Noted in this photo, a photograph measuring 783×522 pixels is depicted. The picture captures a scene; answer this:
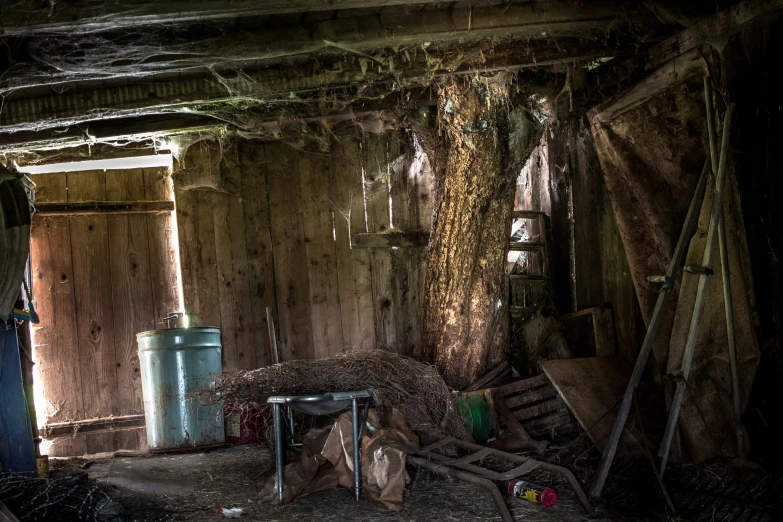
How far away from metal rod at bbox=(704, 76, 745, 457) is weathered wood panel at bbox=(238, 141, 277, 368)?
4.14 meters

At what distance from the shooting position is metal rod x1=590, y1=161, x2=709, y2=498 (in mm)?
3832

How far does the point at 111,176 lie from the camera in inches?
266

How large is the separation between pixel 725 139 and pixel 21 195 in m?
4.43

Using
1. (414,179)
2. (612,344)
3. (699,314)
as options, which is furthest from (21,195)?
(612,344)

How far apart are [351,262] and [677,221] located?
A: 3.19 metres

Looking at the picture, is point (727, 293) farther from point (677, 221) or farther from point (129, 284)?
point (129, 284)

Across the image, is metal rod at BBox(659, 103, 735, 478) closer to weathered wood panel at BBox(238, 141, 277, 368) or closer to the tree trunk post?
the tree trunk post

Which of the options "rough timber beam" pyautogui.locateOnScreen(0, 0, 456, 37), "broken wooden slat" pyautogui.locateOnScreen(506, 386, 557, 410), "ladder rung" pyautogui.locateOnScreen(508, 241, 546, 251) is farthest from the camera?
"ladder rung" pyautogui.locateOnScreen(508, 241, 546, 251)

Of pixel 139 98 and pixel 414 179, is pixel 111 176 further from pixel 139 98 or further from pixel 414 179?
pixel 414 179

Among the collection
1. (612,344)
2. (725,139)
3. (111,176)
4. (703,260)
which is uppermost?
(111,176)

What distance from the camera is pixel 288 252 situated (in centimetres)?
686

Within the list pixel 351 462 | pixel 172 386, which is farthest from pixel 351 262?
pixel 351 462

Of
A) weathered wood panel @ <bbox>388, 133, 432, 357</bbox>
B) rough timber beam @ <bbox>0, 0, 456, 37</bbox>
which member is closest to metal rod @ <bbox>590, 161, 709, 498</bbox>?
rough timber beam @ <bbox>0, 0, 456, 37</bbox>

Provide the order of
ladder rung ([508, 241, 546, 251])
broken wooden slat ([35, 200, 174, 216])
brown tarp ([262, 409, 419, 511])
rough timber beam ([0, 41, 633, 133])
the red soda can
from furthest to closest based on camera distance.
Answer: ladder rung ([508, 241, 546, 251]) < broken wooden slat ([35, 200, 174, 216]) < rough timber beam ([0, 41, 633, 133]) < brown tarp ([262, 409, 419, 511]) < the red soda can
